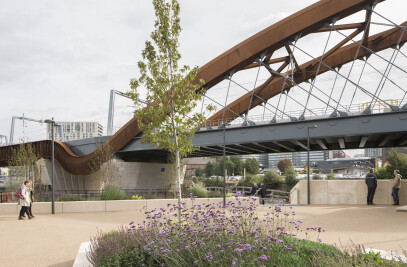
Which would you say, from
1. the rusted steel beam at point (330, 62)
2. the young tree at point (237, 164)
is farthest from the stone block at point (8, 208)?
the young tree at point (237, 164)

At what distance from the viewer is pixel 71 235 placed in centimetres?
1048

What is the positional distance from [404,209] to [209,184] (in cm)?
5067

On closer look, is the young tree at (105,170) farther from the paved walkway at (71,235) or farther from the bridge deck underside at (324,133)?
the paved walkway at (71,235)

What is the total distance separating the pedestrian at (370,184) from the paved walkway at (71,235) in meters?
4.23

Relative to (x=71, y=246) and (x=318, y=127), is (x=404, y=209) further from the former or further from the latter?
(x=71, y=246)

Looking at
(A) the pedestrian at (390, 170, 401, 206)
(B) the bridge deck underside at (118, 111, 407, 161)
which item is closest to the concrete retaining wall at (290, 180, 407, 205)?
(A) the pedestrian at (390, 170, 401, 206)

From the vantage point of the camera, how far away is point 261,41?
28.4 m

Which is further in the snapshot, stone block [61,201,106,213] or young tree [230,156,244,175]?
young tree [230,156,244,175]

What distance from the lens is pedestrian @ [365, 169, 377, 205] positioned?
1839 cm

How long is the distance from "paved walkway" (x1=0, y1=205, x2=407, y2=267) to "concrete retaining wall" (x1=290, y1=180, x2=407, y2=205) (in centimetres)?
527

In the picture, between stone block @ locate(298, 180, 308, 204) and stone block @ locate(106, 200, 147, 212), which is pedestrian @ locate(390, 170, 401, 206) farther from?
stone block @ locate(106, 200, 147, 212)

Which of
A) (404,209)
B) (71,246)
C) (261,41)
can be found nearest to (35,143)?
(261,41)

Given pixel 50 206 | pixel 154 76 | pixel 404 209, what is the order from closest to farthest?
pixel 154 76 → pixel 404 209 → pixel 50 206

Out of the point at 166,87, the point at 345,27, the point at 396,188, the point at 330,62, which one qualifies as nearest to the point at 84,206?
the point at 166,87
